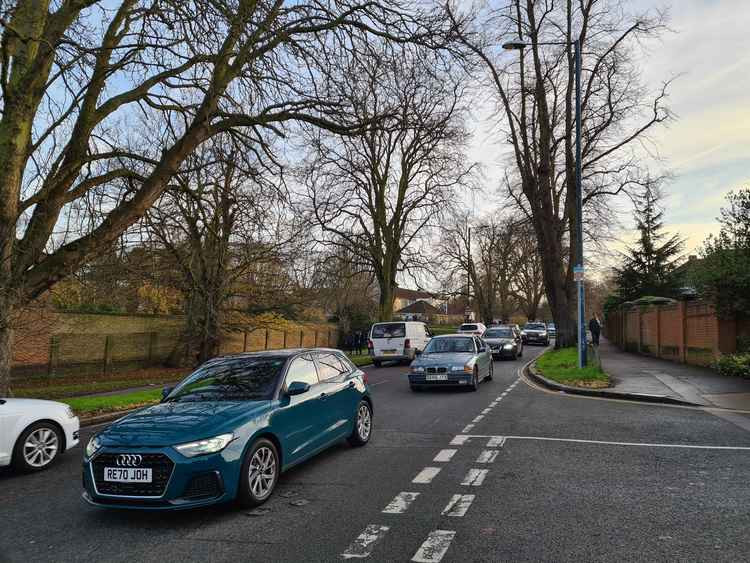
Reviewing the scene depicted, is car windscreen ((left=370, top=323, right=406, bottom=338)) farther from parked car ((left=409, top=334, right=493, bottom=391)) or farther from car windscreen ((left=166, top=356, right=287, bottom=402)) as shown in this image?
car windscreen ((left=166, top=356, right=287, bottom=402))

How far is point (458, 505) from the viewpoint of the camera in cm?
529

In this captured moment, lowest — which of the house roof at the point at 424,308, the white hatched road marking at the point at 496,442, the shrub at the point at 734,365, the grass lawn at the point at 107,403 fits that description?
the grass lawn at the point at 107,403

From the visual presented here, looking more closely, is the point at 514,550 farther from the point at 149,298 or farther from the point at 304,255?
the point at 149,298

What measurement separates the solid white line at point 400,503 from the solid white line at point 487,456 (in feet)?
5.59

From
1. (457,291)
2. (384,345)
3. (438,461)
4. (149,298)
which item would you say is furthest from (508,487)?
(457,291)

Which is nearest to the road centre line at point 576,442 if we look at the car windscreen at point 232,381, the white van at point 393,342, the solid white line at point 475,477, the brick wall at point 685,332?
the solid white line at point 475,477

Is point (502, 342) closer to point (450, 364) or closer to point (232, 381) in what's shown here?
point (450, 364)

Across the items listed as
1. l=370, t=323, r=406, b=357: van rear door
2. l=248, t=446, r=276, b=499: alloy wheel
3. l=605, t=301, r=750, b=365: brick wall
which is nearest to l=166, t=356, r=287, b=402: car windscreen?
l=248, t=446, r=276, b=499: alloy wheel

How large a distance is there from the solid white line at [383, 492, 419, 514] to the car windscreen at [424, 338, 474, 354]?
10.7m

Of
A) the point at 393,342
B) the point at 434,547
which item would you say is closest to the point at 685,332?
the point at 393,342

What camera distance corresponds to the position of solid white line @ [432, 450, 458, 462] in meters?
7.16

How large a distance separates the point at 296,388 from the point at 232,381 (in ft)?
2.72

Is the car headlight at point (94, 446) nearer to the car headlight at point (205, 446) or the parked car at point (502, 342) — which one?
the car headlight at point (205, 446)

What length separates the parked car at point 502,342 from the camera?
27766mm
